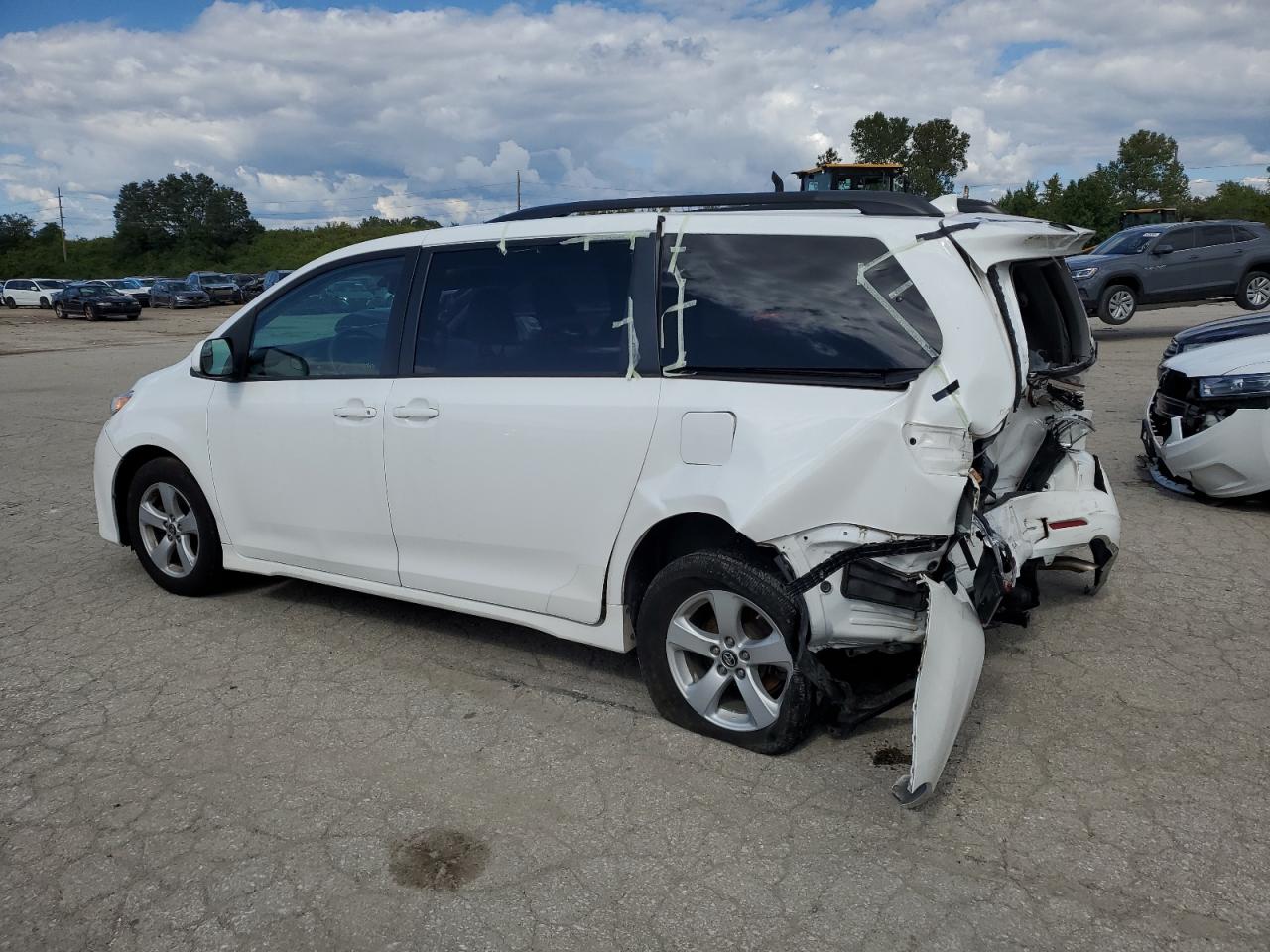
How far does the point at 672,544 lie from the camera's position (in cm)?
377

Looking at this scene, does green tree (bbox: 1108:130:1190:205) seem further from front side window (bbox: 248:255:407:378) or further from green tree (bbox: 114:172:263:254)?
front side window (bbox: 248:255:407:378)

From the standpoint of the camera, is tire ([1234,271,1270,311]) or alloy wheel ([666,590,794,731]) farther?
tire ([1234,271,1270,311])

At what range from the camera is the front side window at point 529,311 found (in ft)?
12.5

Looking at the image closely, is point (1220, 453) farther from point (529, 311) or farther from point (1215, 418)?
point (529, 311)

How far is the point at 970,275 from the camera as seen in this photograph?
330cm

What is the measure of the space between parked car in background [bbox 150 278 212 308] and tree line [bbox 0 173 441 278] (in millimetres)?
35848

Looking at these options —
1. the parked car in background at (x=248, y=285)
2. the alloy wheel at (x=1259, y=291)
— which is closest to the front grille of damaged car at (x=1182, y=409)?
the alloy wheel at (x=1259, y=291)

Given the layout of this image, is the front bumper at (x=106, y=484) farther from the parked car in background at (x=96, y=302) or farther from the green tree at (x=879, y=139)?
the green tree at (x=879, y=139)

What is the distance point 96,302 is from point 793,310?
3894 cm

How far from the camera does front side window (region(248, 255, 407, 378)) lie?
14.4 feet

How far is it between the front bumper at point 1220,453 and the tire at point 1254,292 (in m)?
12.6

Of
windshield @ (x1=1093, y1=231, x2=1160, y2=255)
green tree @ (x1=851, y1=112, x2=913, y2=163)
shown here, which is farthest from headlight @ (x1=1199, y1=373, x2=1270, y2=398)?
green tree @ (x1=851, y1=112, x2=913, y2=163)

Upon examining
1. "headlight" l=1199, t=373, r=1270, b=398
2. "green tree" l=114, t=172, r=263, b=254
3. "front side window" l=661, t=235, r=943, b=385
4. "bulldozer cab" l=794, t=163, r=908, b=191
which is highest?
"green tree" l=114, t=172, r=263, b=254

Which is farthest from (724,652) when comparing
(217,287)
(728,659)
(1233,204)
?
(1233,204)
